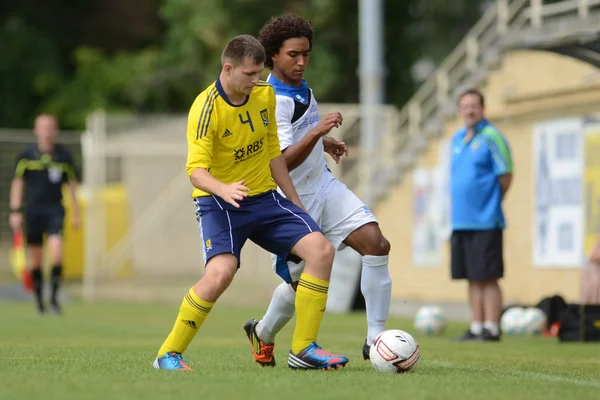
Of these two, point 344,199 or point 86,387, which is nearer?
point 86,387

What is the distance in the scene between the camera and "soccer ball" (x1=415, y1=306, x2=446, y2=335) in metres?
13.0

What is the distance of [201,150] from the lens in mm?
7496

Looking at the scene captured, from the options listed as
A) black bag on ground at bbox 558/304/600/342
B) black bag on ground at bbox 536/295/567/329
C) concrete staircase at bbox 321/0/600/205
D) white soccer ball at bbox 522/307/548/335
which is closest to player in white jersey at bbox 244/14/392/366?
black bag on ground at bbox 558/304/600/342

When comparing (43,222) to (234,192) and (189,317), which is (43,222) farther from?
(234,192)

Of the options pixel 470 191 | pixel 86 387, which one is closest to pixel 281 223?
pixel 86 387

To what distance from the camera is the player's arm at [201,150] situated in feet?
24.1

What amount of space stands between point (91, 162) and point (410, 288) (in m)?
6.15

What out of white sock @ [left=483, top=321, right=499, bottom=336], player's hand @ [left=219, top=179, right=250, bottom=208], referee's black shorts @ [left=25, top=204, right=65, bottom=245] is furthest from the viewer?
referee's black shorts @ [left=25, top=204, right=65, bottom=245]

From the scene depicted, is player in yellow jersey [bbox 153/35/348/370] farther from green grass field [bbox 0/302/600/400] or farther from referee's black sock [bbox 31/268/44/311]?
referee's black sock [bbox 31/268/44/311]

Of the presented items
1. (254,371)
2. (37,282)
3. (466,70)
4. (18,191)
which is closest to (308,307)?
(254,371)

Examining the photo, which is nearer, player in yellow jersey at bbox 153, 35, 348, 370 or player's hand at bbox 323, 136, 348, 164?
player in yellow jersey at bbox 153, 35, 348, 370

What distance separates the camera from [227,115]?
7.66 m

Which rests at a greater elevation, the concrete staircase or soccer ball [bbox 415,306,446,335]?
the concrete staircase

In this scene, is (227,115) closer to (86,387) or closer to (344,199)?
(344,199)
